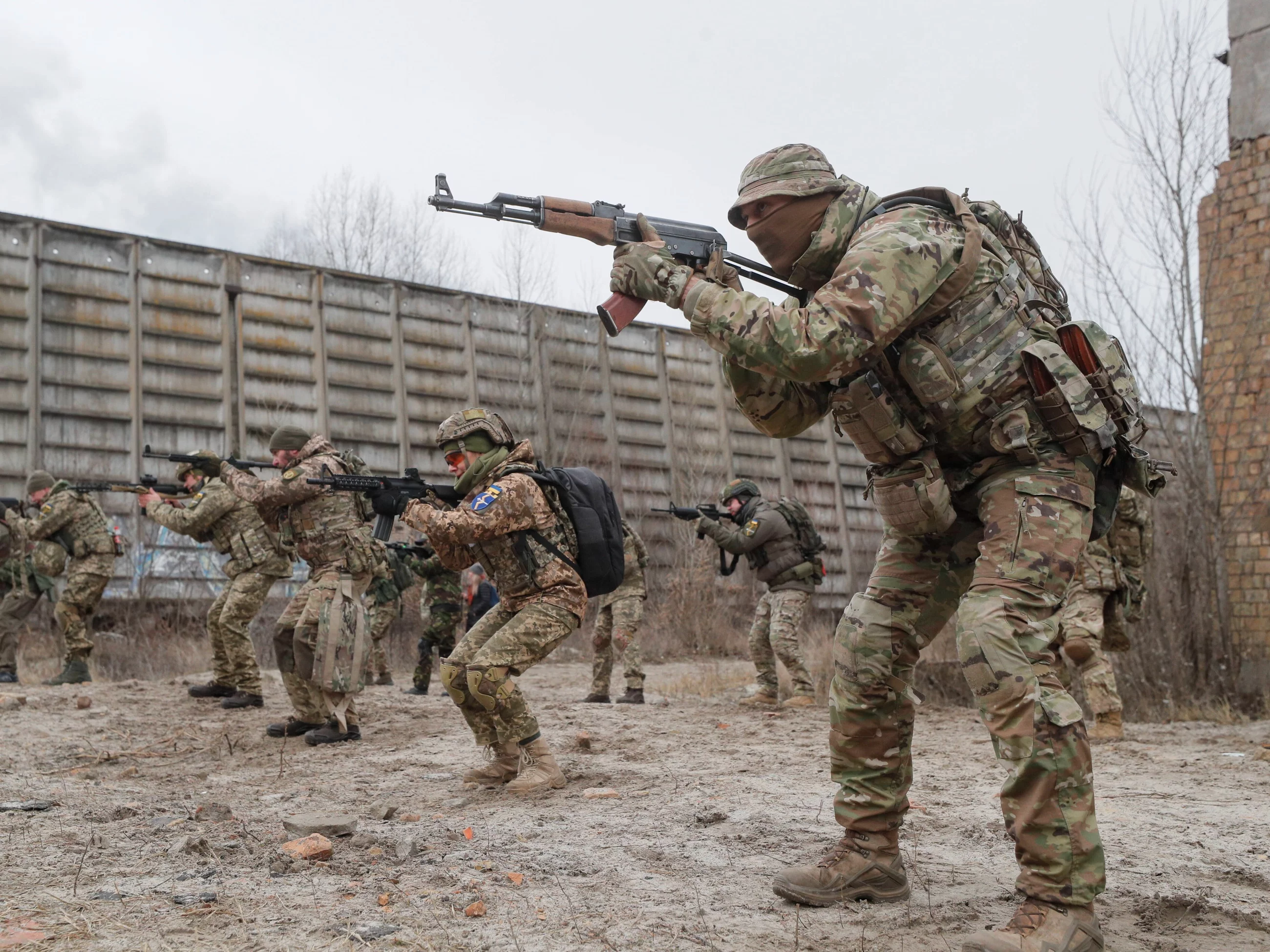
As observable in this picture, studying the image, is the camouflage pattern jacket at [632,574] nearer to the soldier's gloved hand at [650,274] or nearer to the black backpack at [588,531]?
the black backpack at [588,531]

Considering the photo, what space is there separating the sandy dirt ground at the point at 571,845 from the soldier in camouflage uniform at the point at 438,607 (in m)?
2.88

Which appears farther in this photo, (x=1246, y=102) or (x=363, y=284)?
(x=363, y=284)

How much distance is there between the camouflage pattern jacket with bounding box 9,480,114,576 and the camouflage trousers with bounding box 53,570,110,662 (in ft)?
0.26

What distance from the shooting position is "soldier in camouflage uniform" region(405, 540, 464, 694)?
10.7m

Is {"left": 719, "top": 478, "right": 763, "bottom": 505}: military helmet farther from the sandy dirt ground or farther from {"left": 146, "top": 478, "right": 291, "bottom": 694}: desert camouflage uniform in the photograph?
{"left": 146, "top": 478, "right": 291, "bottom": 694}: desert camouflage uniform

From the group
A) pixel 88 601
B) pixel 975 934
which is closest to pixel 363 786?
pixel 975 934

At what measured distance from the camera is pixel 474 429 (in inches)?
237

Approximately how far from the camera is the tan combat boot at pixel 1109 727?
7434 mm

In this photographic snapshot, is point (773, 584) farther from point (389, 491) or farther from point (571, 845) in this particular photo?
point (571, 845)

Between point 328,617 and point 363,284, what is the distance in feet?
37.4

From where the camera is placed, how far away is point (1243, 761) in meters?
6.42

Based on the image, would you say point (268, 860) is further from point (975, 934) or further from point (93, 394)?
point (93, 394)

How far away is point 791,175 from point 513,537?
292 cm

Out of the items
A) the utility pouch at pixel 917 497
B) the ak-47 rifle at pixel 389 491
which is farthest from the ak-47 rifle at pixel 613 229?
the ak-47 rifle at pixel 389 491
